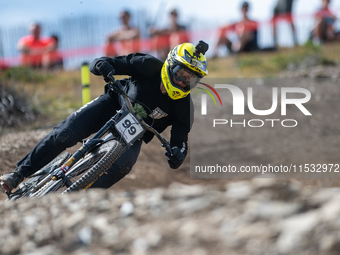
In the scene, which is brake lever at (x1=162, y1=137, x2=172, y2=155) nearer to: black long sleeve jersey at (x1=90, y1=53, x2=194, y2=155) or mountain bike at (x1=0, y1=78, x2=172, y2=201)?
mountain bike at (x1=0, y1=78, x2=172, y2=201)

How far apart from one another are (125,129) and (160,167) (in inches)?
131

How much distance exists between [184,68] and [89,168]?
166 cm

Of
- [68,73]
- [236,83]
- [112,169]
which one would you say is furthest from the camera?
[68,73]

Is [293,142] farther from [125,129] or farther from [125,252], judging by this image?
[125,252]

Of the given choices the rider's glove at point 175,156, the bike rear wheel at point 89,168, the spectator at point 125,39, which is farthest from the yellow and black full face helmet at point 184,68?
the spectator at point 125,39

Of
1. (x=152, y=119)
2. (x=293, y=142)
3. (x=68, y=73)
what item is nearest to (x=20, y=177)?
(x=152, y=119)

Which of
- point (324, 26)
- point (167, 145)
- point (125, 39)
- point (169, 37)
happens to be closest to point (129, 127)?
point (167, 145)

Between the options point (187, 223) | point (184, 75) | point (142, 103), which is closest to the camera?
point (187, 223)

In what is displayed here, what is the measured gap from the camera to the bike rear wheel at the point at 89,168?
450cm

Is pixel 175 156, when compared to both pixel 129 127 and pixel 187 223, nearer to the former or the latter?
pixel 129 127

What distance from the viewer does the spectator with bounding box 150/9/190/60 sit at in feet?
44.9

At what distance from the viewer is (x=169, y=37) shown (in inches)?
545

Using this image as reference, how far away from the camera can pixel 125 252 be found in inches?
93.4

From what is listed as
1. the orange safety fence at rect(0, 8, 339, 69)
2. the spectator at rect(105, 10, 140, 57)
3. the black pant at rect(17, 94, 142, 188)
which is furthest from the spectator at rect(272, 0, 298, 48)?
the black pant at rect(17, 94, 142, 188)
